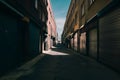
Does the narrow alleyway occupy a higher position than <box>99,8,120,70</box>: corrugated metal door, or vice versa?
<box>99,8,120,70</box>: corrugated metal door

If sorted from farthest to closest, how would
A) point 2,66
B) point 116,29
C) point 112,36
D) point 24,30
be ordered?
point 24,30 → point 112,36 → point 116,29 → point 2,66

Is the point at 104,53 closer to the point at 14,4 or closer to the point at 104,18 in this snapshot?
the point at 104,18

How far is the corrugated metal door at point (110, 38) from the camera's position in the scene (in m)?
10.4

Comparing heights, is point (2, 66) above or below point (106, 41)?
below

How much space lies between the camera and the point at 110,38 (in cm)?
1157

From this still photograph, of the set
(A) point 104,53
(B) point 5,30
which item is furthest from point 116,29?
(B) point 5,30

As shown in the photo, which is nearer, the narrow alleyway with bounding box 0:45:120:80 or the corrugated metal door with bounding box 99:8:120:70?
the narrow alleyway with bounding box 0:45:120:80

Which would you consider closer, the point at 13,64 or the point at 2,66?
the point at 2,66

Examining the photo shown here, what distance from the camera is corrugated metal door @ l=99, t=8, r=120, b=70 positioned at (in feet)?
34.1

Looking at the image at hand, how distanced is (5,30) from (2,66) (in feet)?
5.73

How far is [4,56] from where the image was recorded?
31.5 ft

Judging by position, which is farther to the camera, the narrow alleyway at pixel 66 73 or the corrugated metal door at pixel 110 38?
the corrugated metal door at pixel 110 38

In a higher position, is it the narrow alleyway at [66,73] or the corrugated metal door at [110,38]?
the corrugated metal door at [110,38]

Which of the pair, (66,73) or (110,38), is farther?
(110,38)
